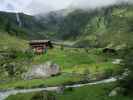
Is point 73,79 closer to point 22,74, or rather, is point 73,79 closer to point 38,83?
point 38,83

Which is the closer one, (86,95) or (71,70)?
(86,95)

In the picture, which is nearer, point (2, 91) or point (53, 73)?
point (2, 91)

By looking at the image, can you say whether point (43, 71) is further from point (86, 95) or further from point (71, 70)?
point (86, 95)

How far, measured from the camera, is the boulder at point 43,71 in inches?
4936

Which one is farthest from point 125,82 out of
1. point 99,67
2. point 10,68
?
point 10,68

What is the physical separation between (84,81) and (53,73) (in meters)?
16.6

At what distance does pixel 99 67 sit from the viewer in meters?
135

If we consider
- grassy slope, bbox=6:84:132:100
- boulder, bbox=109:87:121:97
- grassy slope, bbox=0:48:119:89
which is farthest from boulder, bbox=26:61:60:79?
boulder, bbox=109:87:121:97

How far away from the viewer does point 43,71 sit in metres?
127

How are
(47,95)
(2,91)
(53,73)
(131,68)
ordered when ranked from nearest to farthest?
(47,95), (131,68), (2,91), (53,73)

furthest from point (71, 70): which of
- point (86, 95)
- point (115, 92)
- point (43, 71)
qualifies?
point (115, 92)

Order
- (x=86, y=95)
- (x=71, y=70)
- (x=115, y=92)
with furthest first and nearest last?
1. (x=71, y=70)
2. (x=86, y=95)
3. (x=115, y=92)

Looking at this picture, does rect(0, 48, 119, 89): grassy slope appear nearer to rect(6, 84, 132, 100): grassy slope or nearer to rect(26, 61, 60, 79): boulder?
rect(26, 61, 60, 79): boulder

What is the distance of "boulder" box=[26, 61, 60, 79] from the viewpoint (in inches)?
4936
